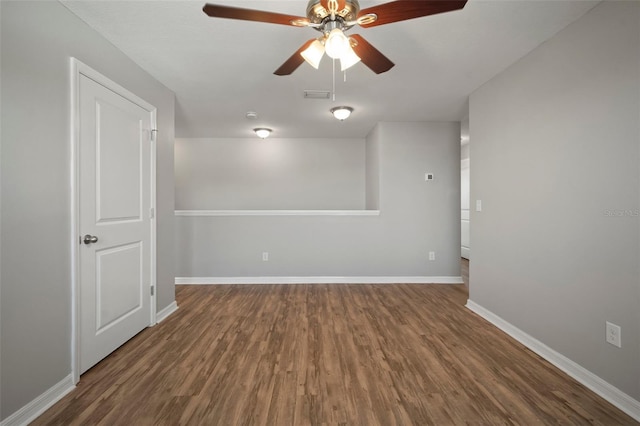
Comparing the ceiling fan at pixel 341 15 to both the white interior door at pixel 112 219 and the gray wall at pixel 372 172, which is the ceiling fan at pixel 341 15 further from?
the gray wall at pixel 372 172

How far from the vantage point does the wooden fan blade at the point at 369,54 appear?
157 cm

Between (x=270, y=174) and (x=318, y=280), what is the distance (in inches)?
91.5

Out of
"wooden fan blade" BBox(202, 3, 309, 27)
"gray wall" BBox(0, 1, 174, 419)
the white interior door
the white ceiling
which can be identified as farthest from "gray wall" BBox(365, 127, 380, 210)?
"gray wall" BBox(0, 1, 174, 419)

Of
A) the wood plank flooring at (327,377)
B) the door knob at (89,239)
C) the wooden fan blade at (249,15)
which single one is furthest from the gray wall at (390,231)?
the wooden fan blade at (249,15)

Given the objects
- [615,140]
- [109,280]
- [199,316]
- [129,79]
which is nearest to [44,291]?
[109,280]

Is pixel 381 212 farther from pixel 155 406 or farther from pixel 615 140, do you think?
pixel 155 406

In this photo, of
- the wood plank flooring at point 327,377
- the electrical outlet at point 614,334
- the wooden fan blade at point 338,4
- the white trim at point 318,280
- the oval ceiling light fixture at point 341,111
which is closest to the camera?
the wooden fan blade at point 338,4

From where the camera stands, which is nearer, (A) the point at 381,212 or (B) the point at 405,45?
(B) the point at 405,45

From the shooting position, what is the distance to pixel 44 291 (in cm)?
164

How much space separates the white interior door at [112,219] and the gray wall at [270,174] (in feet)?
9.19

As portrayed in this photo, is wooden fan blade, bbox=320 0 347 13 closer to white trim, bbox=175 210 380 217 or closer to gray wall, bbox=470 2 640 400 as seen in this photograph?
gray wall, bbox=470 2 640 400

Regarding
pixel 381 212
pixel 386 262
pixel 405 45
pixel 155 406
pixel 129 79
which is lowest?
pixel 155 406

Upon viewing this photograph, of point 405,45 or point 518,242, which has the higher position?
point 405,45

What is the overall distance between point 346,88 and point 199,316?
112 inches
